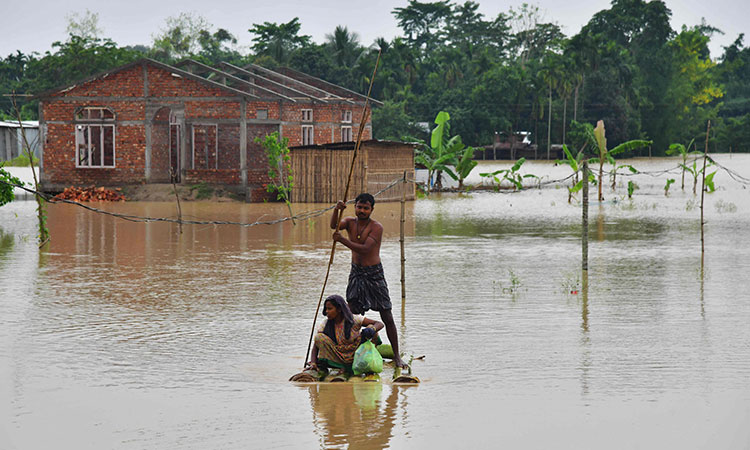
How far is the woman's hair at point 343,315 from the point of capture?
26.1ft

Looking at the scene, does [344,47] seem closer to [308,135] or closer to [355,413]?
[308,135]

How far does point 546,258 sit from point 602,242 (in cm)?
315

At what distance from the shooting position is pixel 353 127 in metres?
39.3

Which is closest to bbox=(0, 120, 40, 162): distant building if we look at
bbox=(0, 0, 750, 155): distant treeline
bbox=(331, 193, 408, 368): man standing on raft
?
bbox=(0, 0, 750, 155): distant treeline

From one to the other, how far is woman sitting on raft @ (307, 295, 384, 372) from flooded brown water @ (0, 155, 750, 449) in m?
0.34

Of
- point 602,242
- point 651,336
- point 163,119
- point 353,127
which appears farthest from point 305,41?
point 651,336

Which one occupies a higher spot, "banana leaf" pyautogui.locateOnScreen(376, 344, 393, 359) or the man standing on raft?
the man standing on raft

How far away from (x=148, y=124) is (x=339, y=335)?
2421cm

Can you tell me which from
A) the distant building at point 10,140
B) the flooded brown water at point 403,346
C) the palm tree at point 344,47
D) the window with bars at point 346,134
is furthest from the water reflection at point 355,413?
the palm tree at point 344,47

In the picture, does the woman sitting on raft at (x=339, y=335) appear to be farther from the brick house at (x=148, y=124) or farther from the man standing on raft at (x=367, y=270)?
the brick house at (x=148, y=124)

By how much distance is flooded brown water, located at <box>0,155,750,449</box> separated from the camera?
6.74 metres

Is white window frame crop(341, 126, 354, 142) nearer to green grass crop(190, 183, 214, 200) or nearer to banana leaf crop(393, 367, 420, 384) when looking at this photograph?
green grass crop(190, 183, 214, 200)

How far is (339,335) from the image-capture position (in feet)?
26.3

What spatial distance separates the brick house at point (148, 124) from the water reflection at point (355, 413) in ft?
75.1
